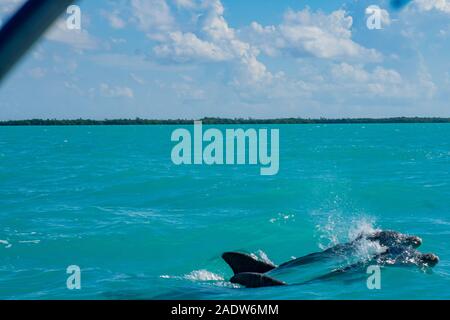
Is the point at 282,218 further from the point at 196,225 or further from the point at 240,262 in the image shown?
the point at 240,262

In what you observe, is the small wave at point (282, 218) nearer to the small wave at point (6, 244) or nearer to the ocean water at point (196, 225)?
the ocean water at point (196, 225)

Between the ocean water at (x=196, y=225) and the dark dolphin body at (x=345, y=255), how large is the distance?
287 millimetres

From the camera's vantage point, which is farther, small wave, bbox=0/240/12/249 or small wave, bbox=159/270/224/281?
small wave, bbox=0/240/12/249

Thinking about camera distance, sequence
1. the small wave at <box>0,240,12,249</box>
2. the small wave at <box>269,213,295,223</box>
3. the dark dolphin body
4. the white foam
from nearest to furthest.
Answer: the dark dolphin body < the white foam < the small wave at <box>0,240,12,249</box> < the small wave at <box>269,213,295,223</box>

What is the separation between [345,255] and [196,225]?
9.36m

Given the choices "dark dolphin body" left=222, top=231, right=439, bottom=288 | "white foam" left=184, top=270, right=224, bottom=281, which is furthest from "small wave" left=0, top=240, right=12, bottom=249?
"dark dolphin body" left=222, top=231, right=439, bottom=288

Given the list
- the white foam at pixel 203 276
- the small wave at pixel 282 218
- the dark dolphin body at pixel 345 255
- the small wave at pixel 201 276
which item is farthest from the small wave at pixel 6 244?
the small wave at pixel 282 218

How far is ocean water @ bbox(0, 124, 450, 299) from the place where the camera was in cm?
1173

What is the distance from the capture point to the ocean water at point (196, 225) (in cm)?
1173

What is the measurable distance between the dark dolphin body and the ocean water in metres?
0.29

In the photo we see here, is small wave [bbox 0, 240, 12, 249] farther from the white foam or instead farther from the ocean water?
the white foam

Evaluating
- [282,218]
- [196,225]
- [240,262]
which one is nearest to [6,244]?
[196,225]

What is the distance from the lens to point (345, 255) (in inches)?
508
